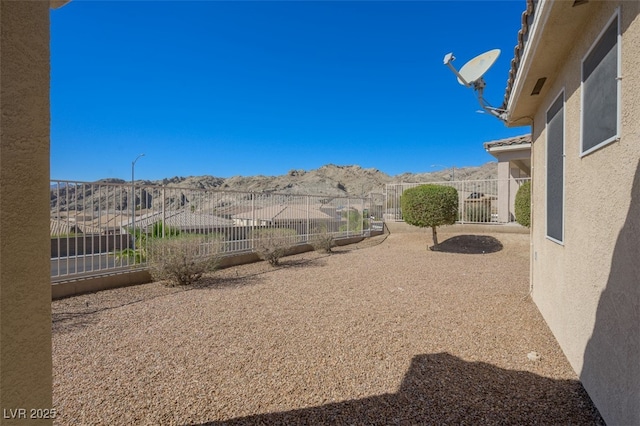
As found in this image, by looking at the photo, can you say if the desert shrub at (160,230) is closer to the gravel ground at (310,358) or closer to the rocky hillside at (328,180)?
the gravel ground at (310,358)

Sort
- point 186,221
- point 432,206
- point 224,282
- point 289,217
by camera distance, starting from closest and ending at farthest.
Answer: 1. point 224,282
2. point 186,221
3. point 289,217
4. point 432,206

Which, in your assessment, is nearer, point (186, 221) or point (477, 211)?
point (186, 221)

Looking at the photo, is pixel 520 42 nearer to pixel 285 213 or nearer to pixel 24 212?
pixel 24 212

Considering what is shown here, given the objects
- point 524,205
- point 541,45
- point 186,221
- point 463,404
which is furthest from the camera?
point 524,205

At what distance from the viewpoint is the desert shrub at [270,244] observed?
9.69m

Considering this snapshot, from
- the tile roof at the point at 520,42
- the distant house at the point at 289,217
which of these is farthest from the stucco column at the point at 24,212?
the distant house at the point at 289,217

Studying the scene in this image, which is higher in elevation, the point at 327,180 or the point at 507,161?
the point at 327,180

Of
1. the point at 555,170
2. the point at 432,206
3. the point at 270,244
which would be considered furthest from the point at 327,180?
the point at 555,170

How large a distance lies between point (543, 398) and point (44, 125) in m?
3.78

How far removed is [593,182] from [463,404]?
2.06m

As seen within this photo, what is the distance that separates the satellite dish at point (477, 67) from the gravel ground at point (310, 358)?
3732 mm

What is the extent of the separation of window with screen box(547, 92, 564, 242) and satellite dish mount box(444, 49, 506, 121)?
4.75 ft

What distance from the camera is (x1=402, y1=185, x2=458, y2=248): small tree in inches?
497

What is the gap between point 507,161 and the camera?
16.3 m
